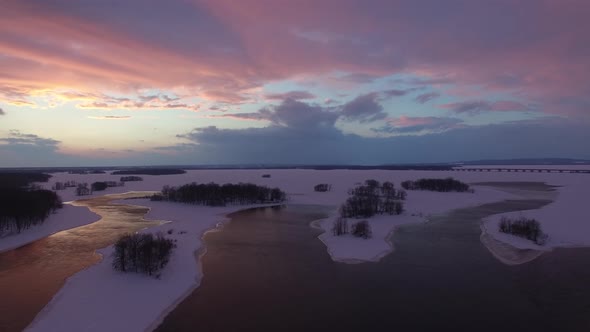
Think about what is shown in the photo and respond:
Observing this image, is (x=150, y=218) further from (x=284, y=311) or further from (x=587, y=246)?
(x=587, y=246)

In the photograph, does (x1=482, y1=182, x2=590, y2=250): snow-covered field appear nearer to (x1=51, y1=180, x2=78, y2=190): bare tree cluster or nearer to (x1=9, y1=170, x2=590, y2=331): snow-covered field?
(x1=9, y1=170, x2=590, y2=331): snow-covered field

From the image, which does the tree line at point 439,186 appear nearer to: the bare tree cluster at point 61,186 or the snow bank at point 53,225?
the snow bank at point 53,225

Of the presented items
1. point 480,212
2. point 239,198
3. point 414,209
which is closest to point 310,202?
point 239,198

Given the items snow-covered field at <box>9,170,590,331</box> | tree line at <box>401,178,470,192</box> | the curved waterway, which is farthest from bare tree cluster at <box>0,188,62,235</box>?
tree line at <box>401,178,470,192</box>

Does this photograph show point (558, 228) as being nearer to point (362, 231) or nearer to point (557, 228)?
point (557, 228)

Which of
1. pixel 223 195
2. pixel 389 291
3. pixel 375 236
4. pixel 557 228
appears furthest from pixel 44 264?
pixel 557 228

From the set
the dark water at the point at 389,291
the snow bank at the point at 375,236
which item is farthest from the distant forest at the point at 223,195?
the dark water at the point at 389,291
